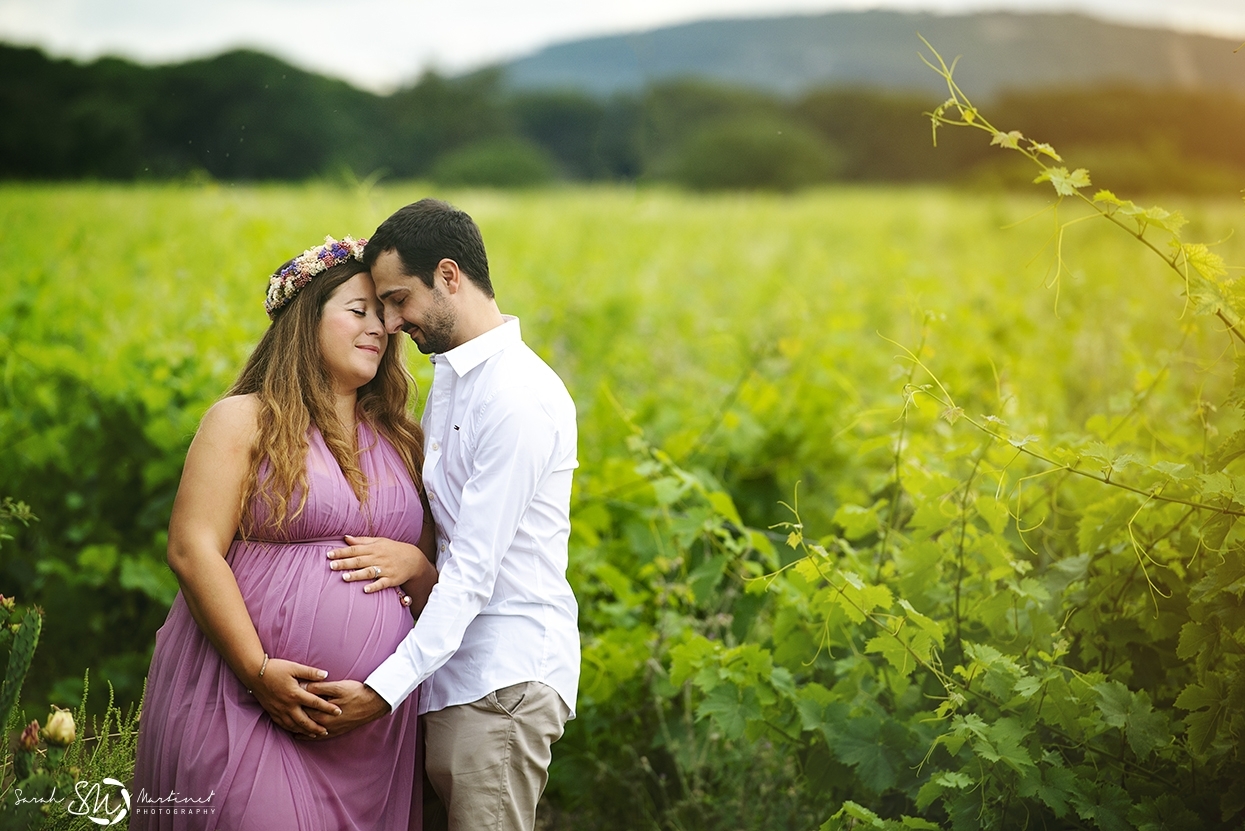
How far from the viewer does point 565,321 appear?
6.81m

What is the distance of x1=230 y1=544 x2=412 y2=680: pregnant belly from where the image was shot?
221cm

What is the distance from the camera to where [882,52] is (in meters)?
24.9

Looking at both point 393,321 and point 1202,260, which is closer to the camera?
point 1202,260

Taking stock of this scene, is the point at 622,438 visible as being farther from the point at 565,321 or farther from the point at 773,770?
the point at 565,321

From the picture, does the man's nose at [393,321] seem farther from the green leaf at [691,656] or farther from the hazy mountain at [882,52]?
the hazy mountain at [882,52]

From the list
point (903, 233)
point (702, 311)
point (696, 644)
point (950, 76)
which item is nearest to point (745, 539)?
point (696, 644)

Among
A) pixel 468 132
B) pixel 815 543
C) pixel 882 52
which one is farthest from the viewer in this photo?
pixel 882 52

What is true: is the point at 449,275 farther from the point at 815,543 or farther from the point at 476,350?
the point at 815,543

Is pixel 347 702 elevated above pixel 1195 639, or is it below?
above

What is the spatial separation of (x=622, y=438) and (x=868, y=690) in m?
1.82

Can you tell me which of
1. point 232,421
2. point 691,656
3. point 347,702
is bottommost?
point 691,656

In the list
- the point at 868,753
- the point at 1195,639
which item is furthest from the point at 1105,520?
the point at 868,753

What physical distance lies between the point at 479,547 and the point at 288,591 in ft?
1.62
